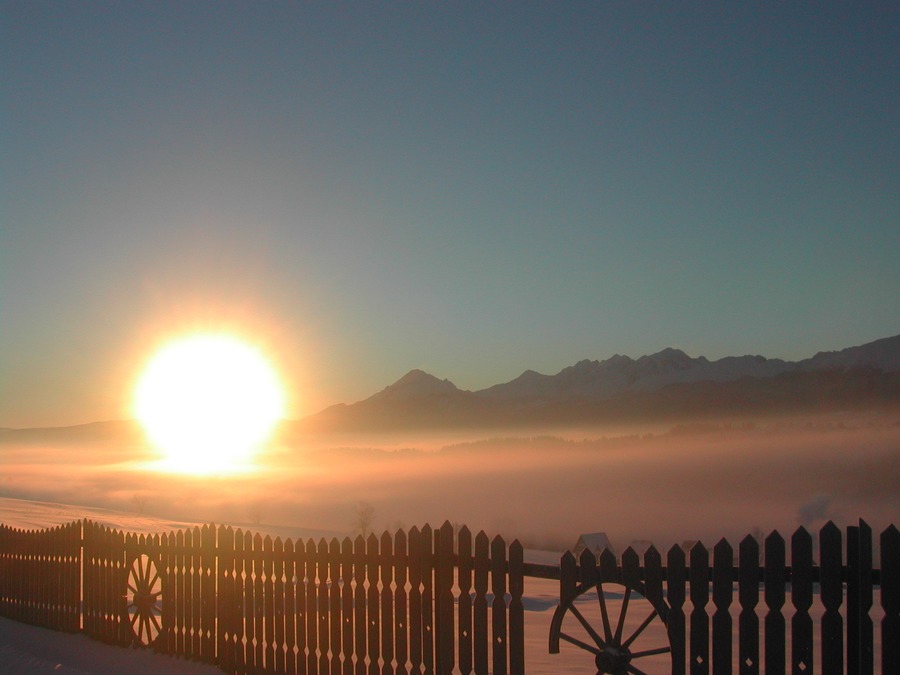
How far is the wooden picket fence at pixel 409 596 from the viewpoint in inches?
227

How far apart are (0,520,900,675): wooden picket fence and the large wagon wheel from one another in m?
0.14

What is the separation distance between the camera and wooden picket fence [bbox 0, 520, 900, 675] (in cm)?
578

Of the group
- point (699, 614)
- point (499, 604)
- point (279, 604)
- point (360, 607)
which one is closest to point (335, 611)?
point (360, 607)

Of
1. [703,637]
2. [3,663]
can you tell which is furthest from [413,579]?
[3,663]

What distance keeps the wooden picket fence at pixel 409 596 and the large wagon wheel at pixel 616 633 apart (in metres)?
0.14

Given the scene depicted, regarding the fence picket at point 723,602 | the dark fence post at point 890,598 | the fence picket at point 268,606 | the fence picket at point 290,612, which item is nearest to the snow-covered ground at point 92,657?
the fence picket at point 268,606

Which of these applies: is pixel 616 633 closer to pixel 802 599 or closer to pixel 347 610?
pixel 802 599

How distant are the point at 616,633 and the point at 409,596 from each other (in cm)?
218

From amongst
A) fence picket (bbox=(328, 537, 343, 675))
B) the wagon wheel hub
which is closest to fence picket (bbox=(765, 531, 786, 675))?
fence picket (bbox=(328, 537, 343, 675))

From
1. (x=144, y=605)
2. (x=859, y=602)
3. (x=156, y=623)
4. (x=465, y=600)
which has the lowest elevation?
(x=156, y=623)

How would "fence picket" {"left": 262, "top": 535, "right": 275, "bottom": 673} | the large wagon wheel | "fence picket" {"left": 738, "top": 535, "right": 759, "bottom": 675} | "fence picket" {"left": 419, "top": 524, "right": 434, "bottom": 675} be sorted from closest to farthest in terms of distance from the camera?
1. "fence picket" {"left": 738, "top": 535, "right": 759, "bottom": 675}
2. the large wagon wheel
3. "fence picket" {"left": 419, "top": 524, "right": 434, "bottom": 675}
4. "fence picket" {"left": 262, "top": 535, "right": 275, "bottom": 673}

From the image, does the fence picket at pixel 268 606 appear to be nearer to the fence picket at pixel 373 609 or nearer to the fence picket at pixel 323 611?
the fence picket at pixel 323 611

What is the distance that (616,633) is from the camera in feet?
21.9

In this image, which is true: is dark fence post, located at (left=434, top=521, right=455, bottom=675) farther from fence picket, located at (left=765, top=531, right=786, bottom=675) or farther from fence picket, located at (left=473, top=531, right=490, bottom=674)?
fence picket, located at (left=765, top=531, right=786, bottom=675)
